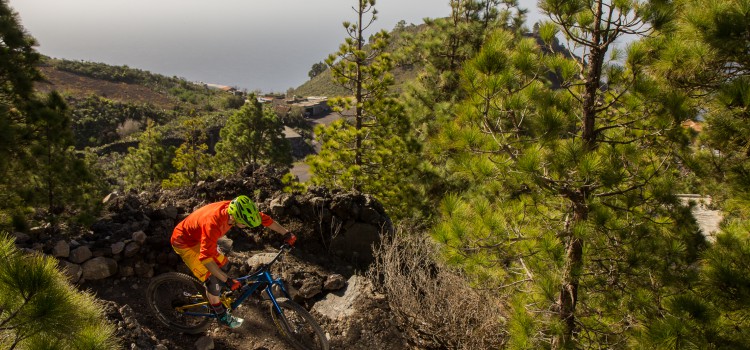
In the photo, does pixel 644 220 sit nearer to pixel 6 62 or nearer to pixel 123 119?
pixel 6 62

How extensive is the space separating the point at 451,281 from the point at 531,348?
164 centimetres

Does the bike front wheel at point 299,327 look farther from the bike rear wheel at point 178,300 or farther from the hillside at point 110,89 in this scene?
the hillside at point 110,89

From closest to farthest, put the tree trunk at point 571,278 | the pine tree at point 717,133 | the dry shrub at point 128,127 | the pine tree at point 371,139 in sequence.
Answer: the pine tree at point 717,133 → the tree trunk at point 571,278 → the pine tree at point 371,139 → the dry shrub at point 128,127

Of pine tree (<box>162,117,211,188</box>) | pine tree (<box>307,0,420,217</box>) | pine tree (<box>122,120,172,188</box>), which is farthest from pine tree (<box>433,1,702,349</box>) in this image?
pine tree (<box>122,120,172,188</box>)

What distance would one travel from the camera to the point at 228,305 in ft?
15.1

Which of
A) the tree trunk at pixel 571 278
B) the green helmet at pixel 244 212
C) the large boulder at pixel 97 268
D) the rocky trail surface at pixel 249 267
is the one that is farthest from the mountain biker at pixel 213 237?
the tree trunk at pixel 571 278

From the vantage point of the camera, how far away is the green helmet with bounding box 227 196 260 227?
158 inches

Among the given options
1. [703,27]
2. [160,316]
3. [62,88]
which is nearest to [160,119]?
[62,88]

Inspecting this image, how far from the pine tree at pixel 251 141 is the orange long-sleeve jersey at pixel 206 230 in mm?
23761

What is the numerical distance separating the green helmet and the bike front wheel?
1009 mm

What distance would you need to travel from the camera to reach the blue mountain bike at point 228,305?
4.47 m

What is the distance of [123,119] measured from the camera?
5094cm

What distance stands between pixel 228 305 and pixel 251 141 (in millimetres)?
24881

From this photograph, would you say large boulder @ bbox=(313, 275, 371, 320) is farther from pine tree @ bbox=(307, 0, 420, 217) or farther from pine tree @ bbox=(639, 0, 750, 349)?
pine tree @ bbox=(307, 0, 420, 217)
